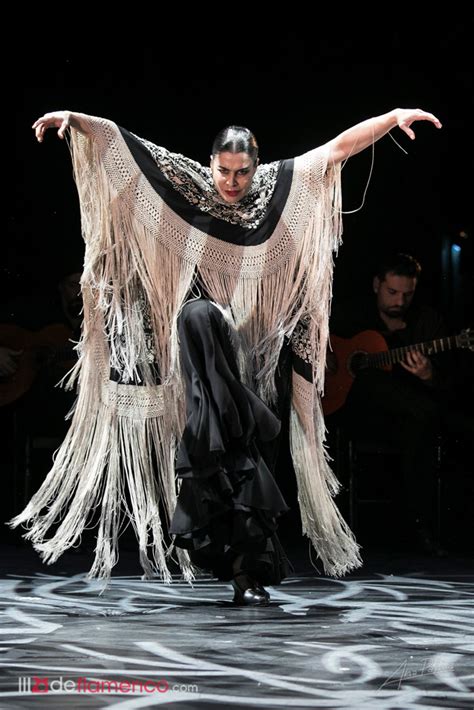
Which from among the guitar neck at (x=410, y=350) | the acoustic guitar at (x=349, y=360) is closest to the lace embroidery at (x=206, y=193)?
the guitar neck at (x=410, y=350)

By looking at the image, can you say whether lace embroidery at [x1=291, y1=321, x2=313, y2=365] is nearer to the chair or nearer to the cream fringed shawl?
the cream fringed shawl


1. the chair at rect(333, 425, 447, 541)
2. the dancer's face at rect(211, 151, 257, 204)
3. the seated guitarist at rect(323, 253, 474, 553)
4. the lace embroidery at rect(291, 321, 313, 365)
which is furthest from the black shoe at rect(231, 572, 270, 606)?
the chair at rect(333, 425, 447, 541)

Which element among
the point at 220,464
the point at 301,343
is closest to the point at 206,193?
the point at 301,343

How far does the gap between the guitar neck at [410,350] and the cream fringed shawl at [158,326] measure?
1266mm

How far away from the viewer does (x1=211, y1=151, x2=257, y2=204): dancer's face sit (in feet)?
9.50

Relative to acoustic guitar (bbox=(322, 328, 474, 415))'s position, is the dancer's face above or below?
above

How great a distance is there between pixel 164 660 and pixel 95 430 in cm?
118

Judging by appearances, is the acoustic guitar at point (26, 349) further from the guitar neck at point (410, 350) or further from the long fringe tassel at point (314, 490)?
the long fringe tassel at point (314, 490)

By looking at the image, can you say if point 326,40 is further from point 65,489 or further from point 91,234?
point 65,489

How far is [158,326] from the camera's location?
301 centimetres

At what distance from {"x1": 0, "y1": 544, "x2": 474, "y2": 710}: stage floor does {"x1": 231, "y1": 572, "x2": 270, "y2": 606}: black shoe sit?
1.4 inches

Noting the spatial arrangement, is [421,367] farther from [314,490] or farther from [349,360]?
[314,490]

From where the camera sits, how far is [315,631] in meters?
2.27

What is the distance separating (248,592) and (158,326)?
0.76m
